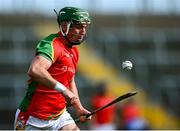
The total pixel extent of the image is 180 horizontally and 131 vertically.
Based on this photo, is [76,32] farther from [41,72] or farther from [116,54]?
[116,54]

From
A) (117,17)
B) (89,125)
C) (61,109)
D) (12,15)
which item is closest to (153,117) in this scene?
(89,125)

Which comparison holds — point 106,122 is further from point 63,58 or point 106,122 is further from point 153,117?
point 63,58

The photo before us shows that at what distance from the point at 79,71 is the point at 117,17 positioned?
2106mm

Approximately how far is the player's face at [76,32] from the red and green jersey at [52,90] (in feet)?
0.33

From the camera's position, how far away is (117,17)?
21.9m

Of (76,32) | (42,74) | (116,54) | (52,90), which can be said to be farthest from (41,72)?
(116,54)

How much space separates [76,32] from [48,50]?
51cm

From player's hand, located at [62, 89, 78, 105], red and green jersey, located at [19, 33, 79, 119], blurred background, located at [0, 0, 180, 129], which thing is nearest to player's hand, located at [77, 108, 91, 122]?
red and green jersey, located at [19, 33, 79, 119]

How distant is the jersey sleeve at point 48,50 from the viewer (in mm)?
7805

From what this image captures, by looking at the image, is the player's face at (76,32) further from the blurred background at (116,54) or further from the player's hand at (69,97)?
the blurred background at (116,54)

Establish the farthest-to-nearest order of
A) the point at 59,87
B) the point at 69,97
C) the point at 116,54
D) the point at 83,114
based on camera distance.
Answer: the point at 116,54, the point at 83,114, the point at 59,87, the point at 69,97

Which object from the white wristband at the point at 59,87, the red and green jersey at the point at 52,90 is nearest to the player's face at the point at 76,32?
the red and green jersey at the point at 52,90

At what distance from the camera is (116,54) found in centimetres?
2088

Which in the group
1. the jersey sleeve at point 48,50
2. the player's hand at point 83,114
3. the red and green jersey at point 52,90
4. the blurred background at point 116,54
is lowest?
the blurred background at point 116,54
